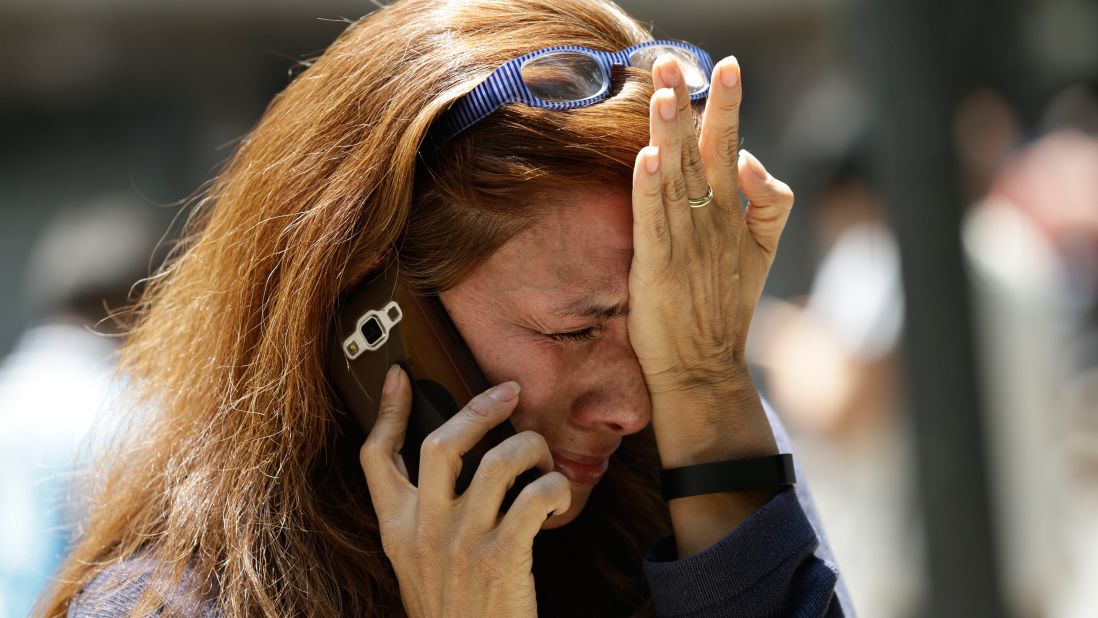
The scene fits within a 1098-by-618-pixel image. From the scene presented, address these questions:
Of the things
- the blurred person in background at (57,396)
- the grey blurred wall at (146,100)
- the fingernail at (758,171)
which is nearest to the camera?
the fingernail at (758,171)

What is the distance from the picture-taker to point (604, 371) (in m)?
1.91

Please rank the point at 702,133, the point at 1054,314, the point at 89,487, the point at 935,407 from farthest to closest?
the point at 1054,314 → the point at 935,407 → the point at 89,487 → the point at 702,133

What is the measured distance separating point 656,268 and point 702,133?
0.68 feet

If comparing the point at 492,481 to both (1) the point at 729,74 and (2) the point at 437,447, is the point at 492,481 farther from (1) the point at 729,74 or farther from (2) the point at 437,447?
(1) the point at 729,74

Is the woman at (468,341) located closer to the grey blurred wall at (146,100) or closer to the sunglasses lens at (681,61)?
the sunglasses lens at (681,61)

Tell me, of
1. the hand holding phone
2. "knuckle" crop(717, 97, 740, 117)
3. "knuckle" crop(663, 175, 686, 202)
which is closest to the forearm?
the hand holding phone

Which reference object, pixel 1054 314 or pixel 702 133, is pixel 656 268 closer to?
pixel 702 133

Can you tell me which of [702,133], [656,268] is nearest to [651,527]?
[656,268]

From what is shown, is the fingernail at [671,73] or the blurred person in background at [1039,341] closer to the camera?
the fingernail at [671,73]

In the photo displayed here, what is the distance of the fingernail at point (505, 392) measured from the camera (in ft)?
5.95

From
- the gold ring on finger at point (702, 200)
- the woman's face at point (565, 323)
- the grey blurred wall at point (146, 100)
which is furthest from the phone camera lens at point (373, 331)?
the grey blurred wall at point (146, 100)

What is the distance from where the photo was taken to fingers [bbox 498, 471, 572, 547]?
5.65ft

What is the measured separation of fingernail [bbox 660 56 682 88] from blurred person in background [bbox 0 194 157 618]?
3.59ft

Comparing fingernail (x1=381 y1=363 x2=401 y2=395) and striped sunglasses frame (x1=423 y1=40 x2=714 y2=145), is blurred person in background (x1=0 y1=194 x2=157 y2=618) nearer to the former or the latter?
fingernail (x1=381 y1=363 x2=401 y2=395)
